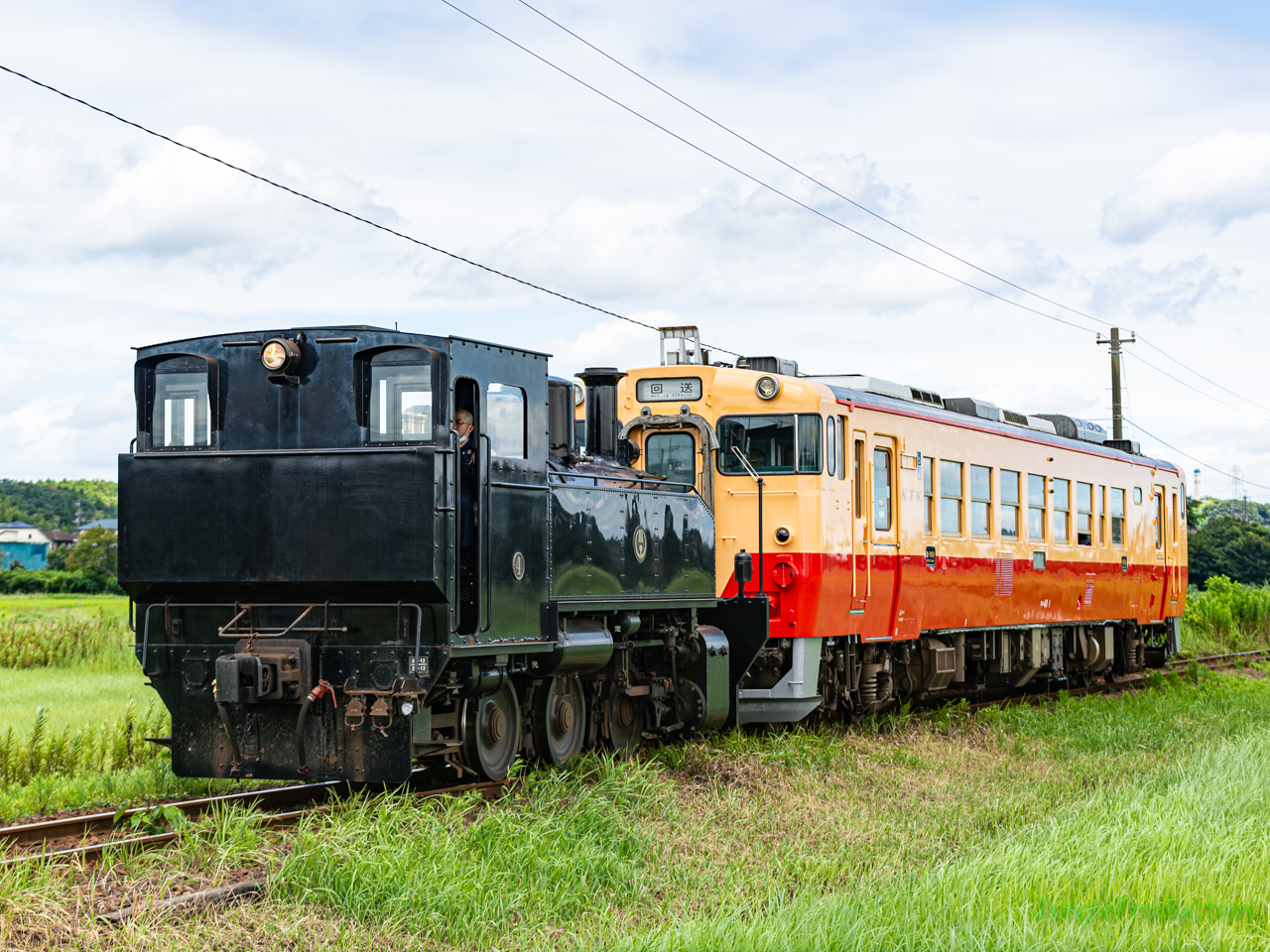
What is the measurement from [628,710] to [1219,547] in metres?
66.9

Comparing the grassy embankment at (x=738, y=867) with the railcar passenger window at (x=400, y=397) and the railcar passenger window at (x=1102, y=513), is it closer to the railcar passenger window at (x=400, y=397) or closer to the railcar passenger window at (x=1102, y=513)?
the railcar passenger window at (x=400, y=397)

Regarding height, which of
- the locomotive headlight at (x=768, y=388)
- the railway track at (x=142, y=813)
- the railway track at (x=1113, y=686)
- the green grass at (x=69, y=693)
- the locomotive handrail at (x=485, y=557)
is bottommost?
the railway track at (x=1113, y=686)

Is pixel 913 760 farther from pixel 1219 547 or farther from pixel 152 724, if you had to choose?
pixel 1219 547

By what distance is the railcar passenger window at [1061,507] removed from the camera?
20094 millimetres

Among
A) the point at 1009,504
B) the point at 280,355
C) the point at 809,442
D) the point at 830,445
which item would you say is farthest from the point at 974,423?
the point at 280,355

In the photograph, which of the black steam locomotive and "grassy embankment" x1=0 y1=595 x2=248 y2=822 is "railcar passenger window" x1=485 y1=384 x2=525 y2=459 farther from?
"grassy embankment" x1=0 y1=595 x2=248 y2=822

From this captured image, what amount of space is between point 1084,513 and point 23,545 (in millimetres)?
103644

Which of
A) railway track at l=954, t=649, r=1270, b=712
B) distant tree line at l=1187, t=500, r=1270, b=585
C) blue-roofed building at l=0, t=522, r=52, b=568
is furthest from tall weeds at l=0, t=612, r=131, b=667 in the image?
blue-roofed building at l=0, t=522, r=52, b=568

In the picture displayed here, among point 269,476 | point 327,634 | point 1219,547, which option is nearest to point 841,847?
point 327,634

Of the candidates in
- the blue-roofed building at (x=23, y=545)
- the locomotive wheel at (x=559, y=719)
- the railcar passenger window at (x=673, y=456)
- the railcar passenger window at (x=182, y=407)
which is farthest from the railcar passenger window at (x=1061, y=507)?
the blue-roofed building at (x=23, y=545)

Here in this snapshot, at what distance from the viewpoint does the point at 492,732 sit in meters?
10.7

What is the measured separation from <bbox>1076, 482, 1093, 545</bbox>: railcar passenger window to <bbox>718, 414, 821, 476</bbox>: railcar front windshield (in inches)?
308

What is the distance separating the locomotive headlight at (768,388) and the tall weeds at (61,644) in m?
12.4

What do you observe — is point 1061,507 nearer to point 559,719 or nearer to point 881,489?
point 881,489
